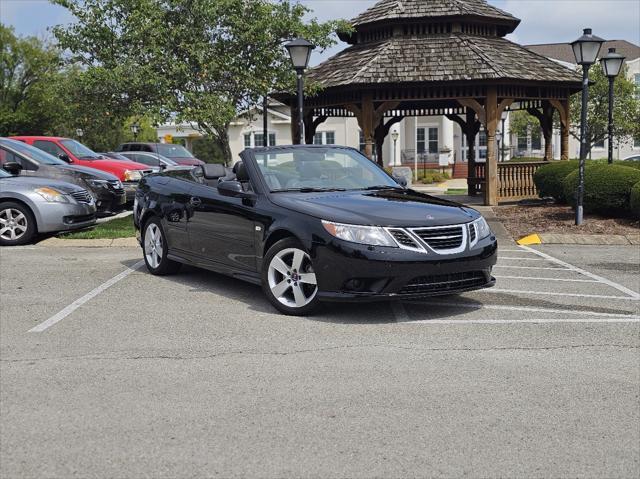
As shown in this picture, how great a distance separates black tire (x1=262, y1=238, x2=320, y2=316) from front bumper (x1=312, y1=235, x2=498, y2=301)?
0.63 ft

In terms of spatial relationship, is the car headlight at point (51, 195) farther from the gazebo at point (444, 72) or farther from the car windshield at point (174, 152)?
the car windshield at point (174, 152)

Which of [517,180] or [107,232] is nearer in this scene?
[107,232]

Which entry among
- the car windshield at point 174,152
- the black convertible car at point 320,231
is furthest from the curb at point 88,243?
the car windshield at point 174,152

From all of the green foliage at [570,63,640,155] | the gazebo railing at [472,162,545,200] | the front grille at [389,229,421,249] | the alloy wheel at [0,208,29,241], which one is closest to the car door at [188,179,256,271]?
the front grille at [389,229,421,249]

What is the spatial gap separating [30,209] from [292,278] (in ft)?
23.1

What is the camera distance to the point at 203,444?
4234 mm

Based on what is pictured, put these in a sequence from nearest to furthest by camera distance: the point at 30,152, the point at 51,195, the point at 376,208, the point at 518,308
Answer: the point at 376,208 < the point at 518,308 < the point at 51,195 < the point at 30,152

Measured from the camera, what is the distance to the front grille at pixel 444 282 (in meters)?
7.04

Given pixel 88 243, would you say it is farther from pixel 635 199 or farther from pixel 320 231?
pixel 635 199

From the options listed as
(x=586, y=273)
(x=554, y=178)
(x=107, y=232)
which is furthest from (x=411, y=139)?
(x=586, y=273)

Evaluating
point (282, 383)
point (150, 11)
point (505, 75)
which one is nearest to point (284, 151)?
point (282, 383)

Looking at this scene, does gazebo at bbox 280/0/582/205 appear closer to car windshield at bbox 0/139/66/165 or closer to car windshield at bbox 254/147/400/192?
car windshield at bbox 0/139/66/165

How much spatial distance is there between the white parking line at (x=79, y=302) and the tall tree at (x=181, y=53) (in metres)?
6.77

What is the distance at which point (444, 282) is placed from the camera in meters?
7.21
